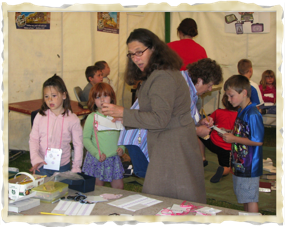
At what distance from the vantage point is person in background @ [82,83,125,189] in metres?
2.53

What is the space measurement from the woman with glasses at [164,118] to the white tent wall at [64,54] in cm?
90

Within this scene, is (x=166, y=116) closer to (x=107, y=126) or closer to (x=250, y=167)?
(x=107, y=126)

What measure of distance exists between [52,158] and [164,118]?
853mm

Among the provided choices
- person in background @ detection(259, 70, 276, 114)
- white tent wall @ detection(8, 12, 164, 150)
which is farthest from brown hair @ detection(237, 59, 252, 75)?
white tent wall @ detection(8, 12, 164, 150)

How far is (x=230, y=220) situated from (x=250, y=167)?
799 mm

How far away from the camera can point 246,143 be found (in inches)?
83.7

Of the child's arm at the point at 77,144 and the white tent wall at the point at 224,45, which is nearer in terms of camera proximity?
the child's arm at the point at 77,144

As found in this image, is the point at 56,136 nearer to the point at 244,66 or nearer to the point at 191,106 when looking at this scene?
the point at 191,106

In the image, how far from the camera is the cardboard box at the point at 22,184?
5.06 feet

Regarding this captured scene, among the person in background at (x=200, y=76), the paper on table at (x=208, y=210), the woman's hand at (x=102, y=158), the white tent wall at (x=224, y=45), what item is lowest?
the paper on table at (x=208, y=210)

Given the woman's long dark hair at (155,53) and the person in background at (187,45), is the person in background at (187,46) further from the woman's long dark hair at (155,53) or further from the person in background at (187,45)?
the woman's long dark hair at (155,53)

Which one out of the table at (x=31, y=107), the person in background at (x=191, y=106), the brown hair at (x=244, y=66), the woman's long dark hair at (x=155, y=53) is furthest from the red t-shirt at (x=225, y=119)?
the woman's long dark hair at (x=155, y=53)

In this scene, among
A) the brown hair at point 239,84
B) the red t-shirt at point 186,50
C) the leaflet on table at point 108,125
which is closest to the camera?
the leaflet on table at point 108,125

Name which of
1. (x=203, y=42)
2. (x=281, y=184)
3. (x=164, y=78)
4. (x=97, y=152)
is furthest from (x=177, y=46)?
(x=203, y=42)
